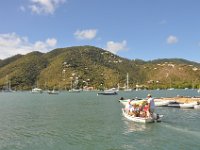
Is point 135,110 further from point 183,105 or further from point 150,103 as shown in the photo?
point 183,105

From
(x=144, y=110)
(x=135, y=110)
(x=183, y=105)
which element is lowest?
(x=183, y=105)

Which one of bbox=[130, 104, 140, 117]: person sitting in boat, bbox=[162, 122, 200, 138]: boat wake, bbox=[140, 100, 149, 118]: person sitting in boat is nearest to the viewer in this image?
bbox=[162, 122, 200, 138]: boat wake

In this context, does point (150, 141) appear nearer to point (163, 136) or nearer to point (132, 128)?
point (163, 136)

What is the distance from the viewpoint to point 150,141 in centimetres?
3784

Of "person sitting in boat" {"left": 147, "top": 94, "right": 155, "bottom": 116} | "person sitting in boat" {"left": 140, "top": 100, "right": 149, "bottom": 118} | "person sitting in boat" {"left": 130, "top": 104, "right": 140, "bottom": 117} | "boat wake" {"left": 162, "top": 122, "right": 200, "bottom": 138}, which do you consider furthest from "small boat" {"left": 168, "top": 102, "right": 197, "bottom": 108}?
"boat wake" {"left": 162, "top": 122, "right": 200, "bottom": 138}

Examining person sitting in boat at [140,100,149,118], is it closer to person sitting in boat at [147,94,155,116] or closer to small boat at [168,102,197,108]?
person sitting in boat at [147,94,155,116]

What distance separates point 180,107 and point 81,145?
52.9 meters

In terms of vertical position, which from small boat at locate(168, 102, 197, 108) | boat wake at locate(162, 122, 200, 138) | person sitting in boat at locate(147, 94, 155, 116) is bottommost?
boat wake at locate(162, 122, 200, 138)

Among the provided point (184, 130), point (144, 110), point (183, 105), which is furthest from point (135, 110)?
point (183, 105)

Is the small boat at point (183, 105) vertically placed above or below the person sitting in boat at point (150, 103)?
below

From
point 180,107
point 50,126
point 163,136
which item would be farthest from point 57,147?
point 180,107

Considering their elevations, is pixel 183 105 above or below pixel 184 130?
above

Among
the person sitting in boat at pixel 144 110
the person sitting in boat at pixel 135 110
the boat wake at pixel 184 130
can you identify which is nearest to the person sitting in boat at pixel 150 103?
the person sitting in boat at pixel 144 110

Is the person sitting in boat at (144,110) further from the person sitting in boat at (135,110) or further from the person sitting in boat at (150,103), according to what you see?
the person sitting in boat at (135,110)
